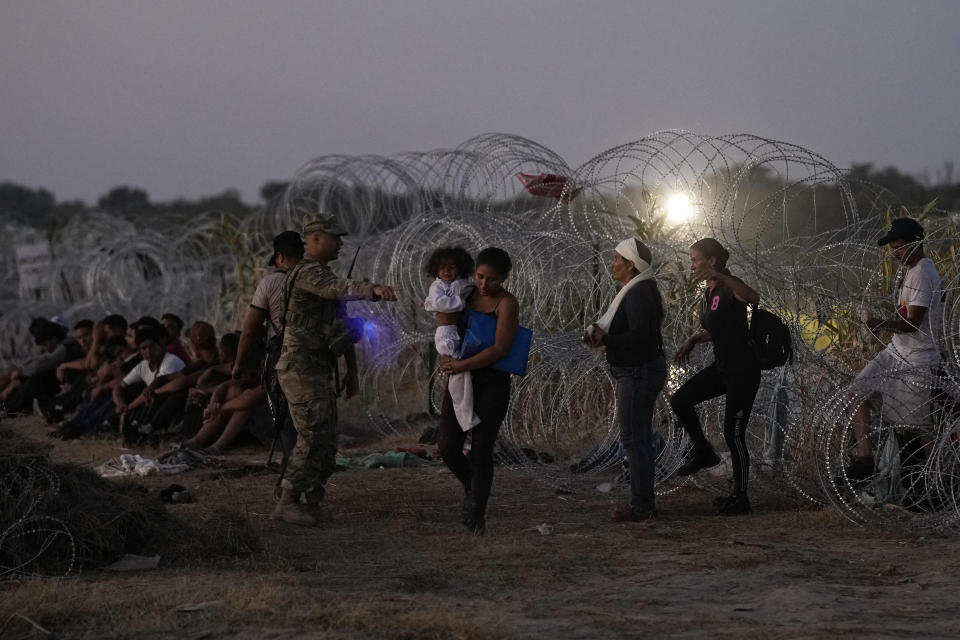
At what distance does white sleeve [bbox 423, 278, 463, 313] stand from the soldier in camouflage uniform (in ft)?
1.97

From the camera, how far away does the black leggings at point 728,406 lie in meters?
7.59

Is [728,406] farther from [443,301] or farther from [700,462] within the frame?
[443,301]

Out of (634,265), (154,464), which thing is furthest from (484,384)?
(154,464)

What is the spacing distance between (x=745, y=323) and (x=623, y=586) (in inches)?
93.3

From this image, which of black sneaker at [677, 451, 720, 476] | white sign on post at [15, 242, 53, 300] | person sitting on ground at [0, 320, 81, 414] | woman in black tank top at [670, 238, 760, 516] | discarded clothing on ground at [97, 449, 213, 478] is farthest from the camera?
white sign on post at [15, 242, 53, 300]

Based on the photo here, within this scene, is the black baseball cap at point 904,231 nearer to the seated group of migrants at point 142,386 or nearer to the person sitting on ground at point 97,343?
the seated group of migrants at point 142,386

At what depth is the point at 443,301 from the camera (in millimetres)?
7035

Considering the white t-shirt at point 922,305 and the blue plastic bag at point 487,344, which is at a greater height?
the white t-shirt at point 922,305

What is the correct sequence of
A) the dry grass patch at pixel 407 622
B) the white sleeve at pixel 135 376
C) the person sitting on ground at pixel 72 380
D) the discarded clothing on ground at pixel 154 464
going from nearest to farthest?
the dry grass patch at pixel 407 622, the discarded clothing on ground at pixel 154 464, the white sleeve at pixel 135 376, the person sitting on ground at pixel 72 380

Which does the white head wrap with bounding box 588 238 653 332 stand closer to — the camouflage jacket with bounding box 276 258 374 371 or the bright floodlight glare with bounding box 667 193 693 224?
the camouflage jacket with bounding box 276 258 374 371

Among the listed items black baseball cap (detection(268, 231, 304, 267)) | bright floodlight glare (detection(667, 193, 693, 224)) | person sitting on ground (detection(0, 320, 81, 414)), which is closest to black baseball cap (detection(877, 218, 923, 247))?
bright floodlight glare (detection(667, 193, 693, 224))

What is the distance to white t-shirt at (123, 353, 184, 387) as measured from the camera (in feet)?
40.0

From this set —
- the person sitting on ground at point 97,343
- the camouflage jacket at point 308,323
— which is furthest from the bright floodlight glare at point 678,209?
the person sitting on ground at point 97,343

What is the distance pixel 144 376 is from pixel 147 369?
76 mm
